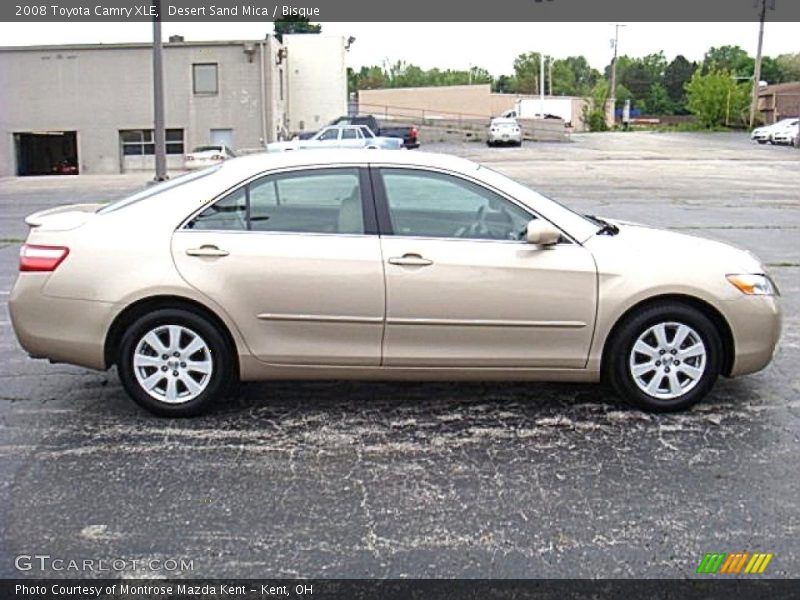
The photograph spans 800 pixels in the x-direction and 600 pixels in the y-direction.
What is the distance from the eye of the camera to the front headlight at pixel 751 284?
519 centimetres

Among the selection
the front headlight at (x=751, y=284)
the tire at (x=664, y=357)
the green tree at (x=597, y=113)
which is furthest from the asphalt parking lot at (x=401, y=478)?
the green tree at (x=597, y=113)

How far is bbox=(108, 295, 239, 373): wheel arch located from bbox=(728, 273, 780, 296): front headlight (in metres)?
2.95

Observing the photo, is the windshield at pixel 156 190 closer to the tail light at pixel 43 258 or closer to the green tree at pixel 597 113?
the tail light at pixel 43 258

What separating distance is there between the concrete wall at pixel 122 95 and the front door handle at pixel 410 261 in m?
43.2

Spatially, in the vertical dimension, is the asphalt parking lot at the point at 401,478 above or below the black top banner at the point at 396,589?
above

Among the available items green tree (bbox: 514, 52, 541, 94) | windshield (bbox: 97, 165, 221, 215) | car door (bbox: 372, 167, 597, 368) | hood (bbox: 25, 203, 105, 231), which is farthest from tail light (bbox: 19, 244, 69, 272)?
green tree (bbox: 514, 52, 541, 94)

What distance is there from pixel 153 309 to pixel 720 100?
259 feet

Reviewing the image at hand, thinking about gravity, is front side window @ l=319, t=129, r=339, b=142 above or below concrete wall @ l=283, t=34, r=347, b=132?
below

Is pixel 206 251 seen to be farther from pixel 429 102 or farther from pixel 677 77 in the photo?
pixel 677 77

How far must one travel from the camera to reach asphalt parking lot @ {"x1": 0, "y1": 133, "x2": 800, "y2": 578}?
3.64 m

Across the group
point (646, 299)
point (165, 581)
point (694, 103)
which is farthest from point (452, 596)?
point (694, 103)

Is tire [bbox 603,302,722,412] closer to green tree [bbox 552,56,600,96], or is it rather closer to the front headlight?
the front headlight

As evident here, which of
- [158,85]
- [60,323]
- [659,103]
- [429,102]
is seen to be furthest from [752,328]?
[659,103]

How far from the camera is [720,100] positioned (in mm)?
76500
